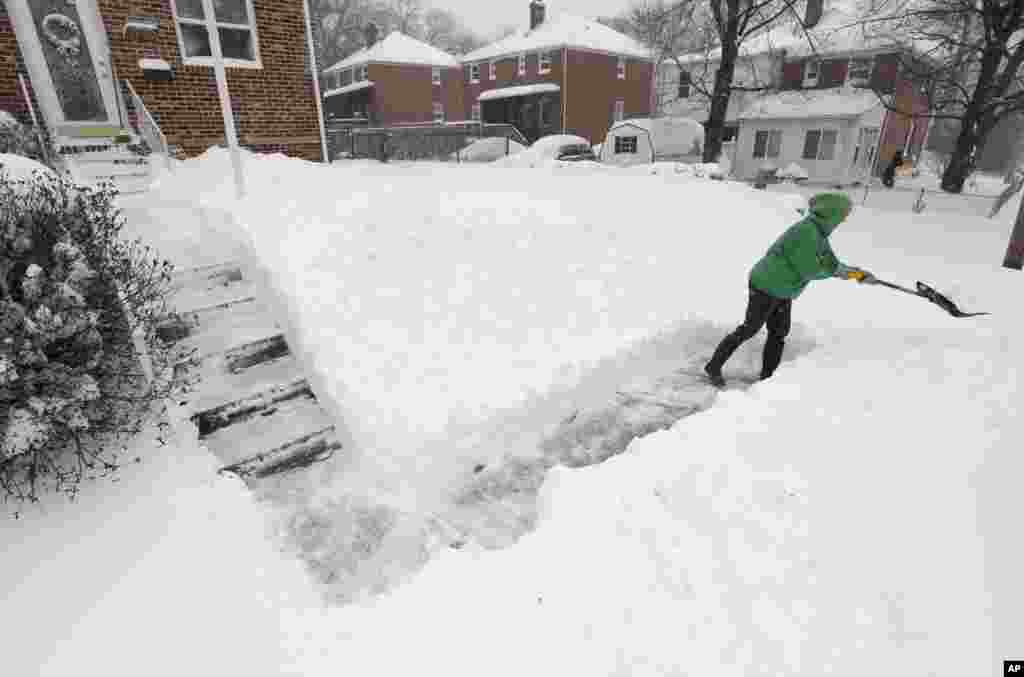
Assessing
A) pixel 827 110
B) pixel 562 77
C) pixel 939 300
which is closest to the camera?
pixel 939 300

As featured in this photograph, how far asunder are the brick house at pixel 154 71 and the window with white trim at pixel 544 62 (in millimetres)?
25003

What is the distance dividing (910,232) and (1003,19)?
8363 millimetres

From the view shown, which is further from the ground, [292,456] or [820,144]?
[820,144]

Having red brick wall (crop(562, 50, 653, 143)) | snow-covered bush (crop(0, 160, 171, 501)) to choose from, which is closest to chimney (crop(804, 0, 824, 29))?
red brick wall (crop(562, 50, 653, 143))

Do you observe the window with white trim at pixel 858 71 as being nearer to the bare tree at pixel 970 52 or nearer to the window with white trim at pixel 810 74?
the window with white trim at pixel 810 74

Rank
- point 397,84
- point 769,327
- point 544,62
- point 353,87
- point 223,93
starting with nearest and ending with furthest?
point 769,327, point 223,93, point 544,62, point 397,84, point 353,87

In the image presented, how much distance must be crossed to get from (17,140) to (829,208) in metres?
8.93

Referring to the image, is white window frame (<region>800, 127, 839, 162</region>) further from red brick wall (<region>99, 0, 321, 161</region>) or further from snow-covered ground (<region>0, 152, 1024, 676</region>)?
red brick wall (<region>99, 0, 321, 161</region>)

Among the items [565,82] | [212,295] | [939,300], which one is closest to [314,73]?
[212,295]

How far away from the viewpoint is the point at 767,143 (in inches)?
1069

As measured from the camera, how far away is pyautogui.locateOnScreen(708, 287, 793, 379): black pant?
4617mm

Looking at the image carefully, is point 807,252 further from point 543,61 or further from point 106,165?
point 543,61

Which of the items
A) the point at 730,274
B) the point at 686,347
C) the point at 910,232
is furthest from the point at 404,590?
the point at 910,232

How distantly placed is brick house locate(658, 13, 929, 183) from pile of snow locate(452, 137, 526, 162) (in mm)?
8082
